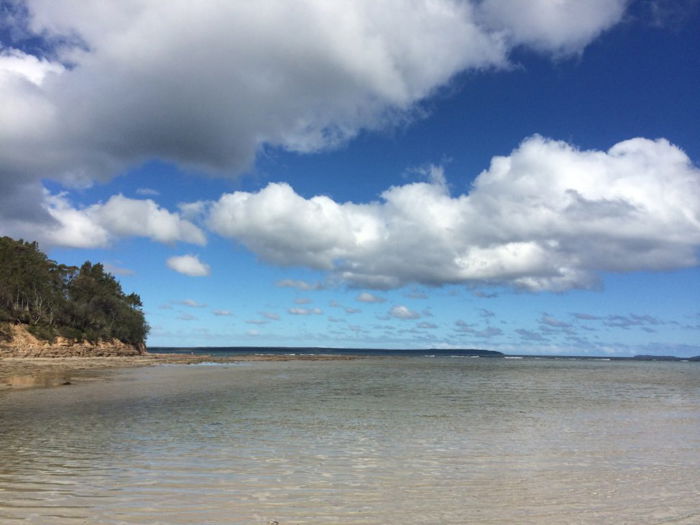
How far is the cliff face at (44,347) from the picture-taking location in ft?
254

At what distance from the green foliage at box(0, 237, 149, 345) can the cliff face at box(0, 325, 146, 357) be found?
1.60 metres

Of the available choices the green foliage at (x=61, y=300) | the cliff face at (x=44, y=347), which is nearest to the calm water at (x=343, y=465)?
the cliff face at (x=44, y=347)

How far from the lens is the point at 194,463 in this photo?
13242 millimetres

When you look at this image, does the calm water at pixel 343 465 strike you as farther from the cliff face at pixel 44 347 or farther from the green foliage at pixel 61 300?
the green foliage at pixel 61 300

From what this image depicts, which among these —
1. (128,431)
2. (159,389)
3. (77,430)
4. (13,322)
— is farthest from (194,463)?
(13,322)

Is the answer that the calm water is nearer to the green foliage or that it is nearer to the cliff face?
the cliff face

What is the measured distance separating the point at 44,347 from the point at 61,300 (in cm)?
1777

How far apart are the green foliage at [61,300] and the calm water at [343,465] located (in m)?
73.0

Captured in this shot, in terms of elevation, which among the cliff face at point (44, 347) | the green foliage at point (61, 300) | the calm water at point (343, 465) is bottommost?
the cliff face at point (44, 347)

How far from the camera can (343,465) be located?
1325 centimetres

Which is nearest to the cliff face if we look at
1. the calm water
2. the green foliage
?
the green foliage

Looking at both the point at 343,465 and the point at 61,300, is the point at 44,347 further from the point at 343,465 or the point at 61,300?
the point at 343,465

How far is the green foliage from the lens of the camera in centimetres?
8631

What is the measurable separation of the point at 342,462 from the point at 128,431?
9.74 meters
